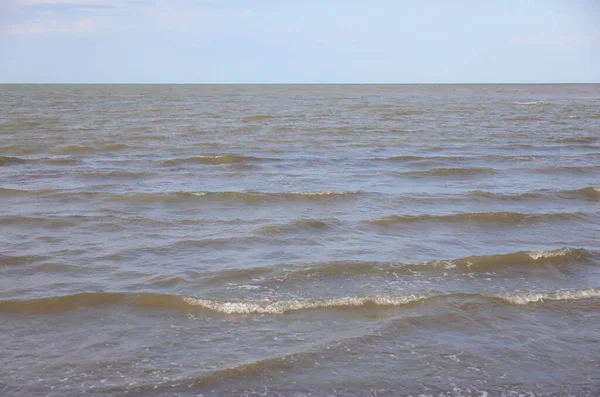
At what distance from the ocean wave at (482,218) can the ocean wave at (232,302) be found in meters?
3.78

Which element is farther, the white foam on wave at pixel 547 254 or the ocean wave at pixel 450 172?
the ocean wave at pixel 450 172

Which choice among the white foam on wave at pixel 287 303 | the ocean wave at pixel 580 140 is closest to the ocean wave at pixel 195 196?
the white foam on wave at pixel 287 303

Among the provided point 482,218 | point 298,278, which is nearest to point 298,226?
point 298,278

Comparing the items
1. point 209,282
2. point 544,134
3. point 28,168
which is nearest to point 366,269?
point 209,282

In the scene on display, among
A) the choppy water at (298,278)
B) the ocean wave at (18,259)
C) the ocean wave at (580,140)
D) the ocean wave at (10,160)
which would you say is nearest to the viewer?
the choppy water at (298,278)

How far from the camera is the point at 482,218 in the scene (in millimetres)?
11812

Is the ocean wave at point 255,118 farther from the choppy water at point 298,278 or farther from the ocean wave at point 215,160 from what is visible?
the choppy water at point 298,278

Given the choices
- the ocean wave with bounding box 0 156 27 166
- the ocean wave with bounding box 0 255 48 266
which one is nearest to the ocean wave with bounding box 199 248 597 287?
the ocean wave with bounding box 0 255 48 266

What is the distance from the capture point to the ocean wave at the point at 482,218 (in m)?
11.5

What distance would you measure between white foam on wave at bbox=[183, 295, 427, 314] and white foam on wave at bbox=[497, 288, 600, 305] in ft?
3.71

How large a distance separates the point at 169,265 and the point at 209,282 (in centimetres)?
101

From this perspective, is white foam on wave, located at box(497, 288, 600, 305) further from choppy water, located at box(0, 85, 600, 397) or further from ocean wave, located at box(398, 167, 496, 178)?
ocean wave, located at box(398, 167, 496, 178)

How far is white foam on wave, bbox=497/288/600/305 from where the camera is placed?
7.61 m

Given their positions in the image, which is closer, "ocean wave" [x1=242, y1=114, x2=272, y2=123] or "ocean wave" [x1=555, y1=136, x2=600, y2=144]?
"ocean wave" [x1=555, y1=136, x2=600, y2=144]
